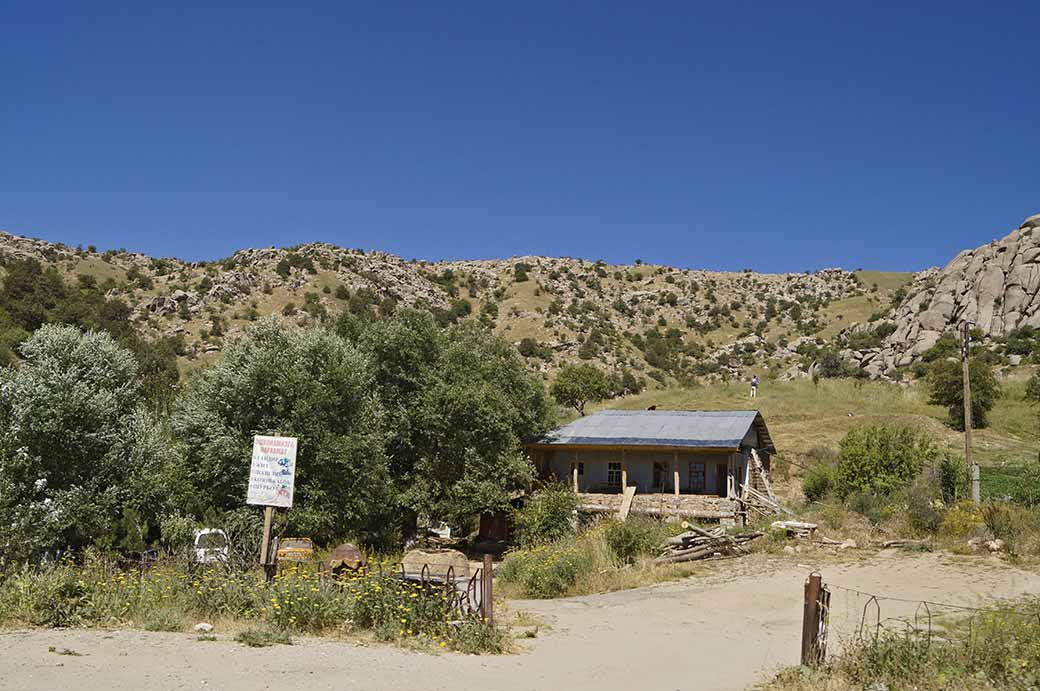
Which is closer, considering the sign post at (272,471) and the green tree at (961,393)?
the sign post at (272,471)

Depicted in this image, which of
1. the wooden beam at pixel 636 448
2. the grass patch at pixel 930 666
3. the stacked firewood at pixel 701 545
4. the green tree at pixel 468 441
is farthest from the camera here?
the wooden beam at pixel 636 448

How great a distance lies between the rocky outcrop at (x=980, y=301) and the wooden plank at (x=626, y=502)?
138 feet

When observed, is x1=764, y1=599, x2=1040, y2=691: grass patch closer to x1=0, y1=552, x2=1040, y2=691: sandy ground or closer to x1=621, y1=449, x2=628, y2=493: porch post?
x1=0, y1=552, x2=1040, y2=691: sandy ground

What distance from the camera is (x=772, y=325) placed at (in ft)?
289

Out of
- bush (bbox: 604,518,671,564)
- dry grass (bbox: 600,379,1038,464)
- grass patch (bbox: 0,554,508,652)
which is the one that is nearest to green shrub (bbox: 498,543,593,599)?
bush (bbox: 604,518,671,564)

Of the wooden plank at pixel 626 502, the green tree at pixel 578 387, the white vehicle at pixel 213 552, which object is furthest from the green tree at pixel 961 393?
the white vehicle at pixel 213 552

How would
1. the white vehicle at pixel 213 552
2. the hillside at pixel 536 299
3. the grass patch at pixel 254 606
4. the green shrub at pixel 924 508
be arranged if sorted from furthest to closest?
the hillside at pixel 536 299
the green shrub at pixel 924 508
the white vehicle at pixel 213 552
the grass patch at pixel 254 606

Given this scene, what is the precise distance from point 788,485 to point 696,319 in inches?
2142

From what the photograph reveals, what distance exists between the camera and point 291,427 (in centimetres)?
2288

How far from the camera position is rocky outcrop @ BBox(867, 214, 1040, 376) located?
6588 centimetres

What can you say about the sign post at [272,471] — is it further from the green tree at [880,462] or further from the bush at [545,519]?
the green tree at [880,462]

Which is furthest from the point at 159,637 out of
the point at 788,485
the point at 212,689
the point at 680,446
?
the point at 788,485

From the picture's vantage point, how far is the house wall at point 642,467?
31.7 metres

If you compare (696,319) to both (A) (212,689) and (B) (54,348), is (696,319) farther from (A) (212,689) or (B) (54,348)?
(A) (212,689)
